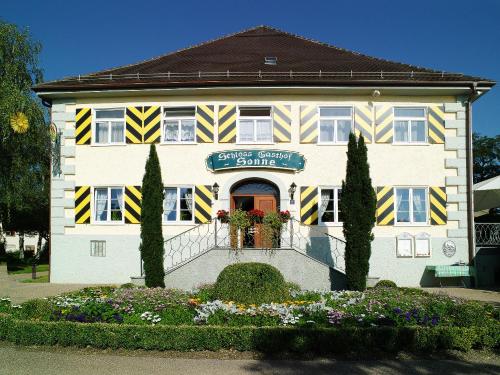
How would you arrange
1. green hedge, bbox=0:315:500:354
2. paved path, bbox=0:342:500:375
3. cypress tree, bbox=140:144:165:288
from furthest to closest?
cypress tree, bbox=140:144:165:288, green hedge, bbox=0:315:500:354, paved path, bbox=0:342:500:375

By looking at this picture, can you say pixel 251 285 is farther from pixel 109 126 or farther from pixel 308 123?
pixel 109 126

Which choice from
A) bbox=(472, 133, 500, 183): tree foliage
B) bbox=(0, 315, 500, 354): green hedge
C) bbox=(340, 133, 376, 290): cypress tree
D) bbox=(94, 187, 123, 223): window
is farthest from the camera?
bbox=(472, 133, 500, 183): tree foliage

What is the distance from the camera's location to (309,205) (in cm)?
1608

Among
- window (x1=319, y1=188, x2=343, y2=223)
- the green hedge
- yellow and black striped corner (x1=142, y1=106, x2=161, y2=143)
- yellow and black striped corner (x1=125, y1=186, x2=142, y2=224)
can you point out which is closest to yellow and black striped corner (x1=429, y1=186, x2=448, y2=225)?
window (x1=319, y1=188, x2=343, y2=223)

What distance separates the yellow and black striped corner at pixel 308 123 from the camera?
16391 millimetres

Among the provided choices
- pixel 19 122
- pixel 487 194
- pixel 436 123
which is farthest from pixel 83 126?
pixel 487 194

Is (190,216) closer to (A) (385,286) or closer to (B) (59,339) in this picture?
(A) (385,286)

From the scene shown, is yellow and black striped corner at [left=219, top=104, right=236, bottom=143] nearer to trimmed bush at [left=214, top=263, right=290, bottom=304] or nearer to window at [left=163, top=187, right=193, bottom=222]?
window at [left=163, top=187, right=193, bottom=222]

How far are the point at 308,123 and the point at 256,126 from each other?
1889mm

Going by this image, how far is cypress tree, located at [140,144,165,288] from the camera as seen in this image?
13102 millimetres

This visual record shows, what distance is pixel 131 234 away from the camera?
1622cm

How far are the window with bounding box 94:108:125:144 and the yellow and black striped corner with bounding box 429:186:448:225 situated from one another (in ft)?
37.3

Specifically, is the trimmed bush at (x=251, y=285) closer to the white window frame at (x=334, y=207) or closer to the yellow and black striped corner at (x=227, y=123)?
the white window frame at (x=334, y=207)

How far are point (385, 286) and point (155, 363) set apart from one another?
8.34 meters
